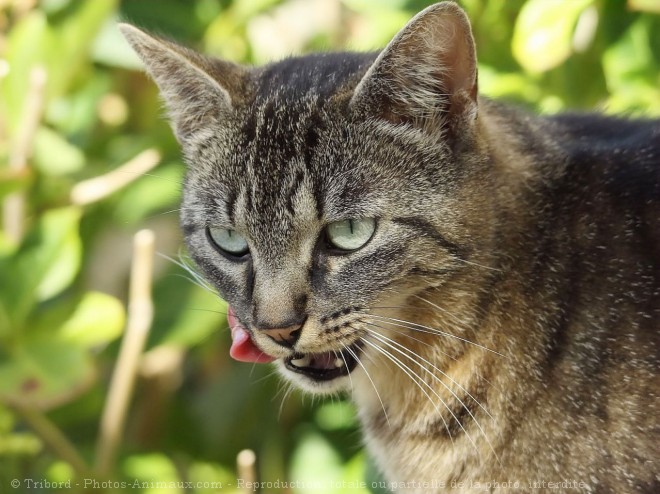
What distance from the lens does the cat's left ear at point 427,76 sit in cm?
94

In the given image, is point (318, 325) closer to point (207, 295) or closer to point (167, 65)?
point (167, 65)

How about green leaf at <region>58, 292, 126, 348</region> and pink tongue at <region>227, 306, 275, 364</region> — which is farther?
green leaf at <region>58, 292, 126, 348</region>

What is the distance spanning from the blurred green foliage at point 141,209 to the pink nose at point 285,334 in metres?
0.26

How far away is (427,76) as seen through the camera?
99cm

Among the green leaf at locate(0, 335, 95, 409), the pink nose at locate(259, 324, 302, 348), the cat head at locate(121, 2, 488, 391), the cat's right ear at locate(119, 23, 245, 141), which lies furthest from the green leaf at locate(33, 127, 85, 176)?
the pink nose at locate(259, 324, 302, 348)

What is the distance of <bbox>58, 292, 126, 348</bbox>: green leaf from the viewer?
4.76ft

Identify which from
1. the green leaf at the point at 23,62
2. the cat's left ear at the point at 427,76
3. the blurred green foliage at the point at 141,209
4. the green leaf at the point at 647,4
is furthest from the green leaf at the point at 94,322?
the green leaf at the point at 647,4

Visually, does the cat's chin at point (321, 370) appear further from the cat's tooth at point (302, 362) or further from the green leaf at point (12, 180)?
the green leaf at point (12, 180)

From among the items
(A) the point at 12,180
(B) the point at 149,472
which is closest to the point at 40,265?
(A) the point at 12,180

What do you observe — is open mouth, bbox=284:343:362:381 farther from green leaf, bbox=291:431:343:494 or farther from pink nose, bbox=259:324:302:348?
→ green leaf, bbox=291:431:343:494

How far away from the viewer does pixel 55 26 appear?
5.30 ft

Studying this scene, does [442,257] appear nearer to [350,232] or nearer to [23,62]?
[350,232]

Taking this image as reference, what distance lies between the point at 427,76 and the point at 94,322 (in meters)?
0.81

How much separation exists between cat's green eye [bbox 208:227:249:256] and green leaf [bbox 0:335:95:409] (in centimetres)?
40
